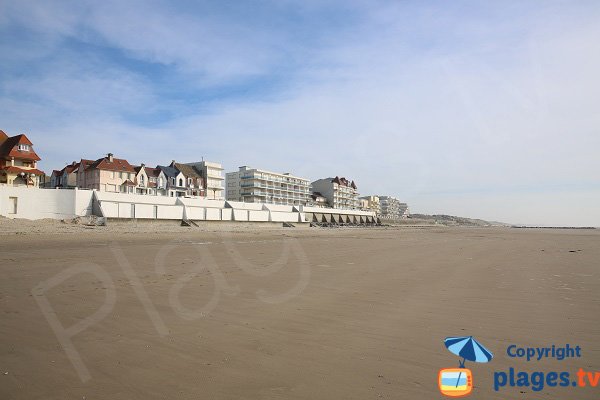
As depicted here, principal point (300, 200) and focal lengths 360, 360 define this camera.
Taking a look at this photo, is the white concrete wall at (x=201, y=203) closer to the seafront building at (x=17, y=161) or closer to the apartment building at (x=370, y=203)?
the seafront building at (x=17, y=161)

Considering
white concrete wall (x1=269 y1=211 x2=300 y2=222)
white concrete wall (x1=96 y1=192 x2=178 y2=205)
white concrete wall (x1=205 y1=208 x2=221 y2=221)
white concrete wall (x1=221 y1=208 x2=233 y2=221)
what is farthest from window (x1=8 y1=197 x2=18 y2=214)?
white concrete wall (x1=269 y1=211 x2=300 y2=222)

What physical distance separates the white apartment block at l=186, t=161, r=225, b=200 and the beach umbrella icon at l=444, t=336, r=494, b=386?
276 feet

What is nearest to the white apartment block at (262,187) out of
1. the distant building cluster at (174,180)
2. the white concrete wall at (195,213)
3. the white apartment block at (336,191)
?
the distant building cluster at (174,180)

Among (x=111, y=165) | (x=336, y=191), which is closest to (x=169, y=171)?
(x=111, y=165)

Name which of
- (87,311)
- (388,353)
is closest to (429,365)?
(388,353)

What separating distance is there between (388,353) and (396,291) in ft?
12.9

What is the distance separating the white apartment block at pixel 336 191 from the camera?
444 ft

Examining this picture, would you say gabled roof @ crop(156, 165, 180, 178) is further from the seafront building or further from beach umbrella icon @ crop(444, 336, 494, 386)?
beach umbrella icon @ crop(444, 336, 494, 386)

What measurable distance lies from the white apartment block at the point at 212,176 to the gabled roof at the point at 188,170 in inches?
36.7

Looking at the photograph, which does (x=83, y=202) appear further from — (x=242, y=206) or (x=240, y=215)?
(x=242, y=206)

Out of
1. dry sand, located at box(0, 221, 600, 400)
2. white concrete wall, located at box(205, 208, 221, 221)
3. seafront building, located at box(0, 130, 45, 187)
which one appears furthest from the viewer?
white concrete wall, located at box(205, 208, 221, 221)

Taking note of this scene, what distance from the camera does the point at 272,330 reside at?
5273mm

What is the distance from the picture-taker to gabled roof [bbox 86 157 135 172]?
211 feet

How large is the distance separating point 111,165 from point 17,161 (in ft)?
54.5
